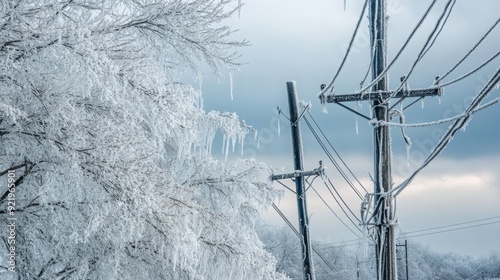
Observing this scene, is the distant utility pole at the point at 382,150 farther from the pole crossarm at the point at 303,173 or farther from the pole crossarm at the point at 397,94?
the pole crossarm at the point at 303,173

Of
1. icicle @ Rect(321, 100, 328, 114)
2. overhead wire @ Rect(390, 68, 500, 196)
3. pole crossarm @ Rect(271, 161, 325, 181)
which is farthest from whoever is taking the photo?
pole crossarm @ Rect(271, 161, 325, 181)

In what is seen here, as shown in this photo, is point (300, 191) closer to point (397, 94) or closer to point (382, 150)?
point (382, 150)

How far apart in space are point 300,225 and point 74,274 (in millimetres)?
5284

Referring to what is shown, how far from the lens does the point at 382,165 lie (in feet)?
20.2

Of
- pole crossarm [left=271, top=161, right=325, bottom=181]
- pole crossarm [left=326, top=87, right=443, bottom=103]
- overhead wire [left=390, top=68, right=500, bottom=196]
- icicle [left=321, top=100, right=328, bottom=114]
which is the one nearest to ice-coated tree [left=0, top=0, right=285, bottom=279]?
icicle [left=321, top=100, right=328, bottom=114]

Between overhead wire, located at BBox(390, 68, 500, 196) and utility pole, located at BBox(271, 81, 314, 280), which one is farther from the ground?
utility pole, located at BBox(271, 81, 314, 280)

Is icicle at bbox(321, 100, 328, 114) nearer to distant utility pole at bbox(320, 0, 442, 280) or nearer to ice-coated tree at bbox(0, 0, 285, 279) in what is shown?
distant utility pole at bbox(320, 0, 442, 280)

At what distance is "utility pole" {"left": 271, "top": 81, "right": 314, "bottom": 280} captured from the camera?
10055mm

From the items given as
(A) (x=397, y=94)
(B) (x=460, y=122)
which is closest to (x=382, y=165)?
(A) (x=397, y=94)

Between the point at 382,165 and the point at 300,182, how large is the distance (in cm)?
408

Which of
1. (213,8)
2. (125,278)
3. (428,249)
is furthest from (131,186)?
(428,249)

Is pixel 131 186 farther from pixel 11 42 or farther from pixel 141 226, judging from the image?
pixel 11 42

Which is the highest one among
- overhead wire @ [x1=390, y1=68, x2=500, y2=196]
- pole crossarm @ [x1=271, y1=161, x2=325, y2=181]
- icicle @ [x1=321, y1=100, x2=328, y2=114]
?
pole crossarm @ [x1=271, y1=161, x2=325, y2=181]

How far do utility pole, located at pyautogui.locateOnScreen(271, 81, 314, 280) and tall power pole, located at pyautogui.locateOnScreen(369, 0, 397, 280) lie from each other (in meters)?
3.78
